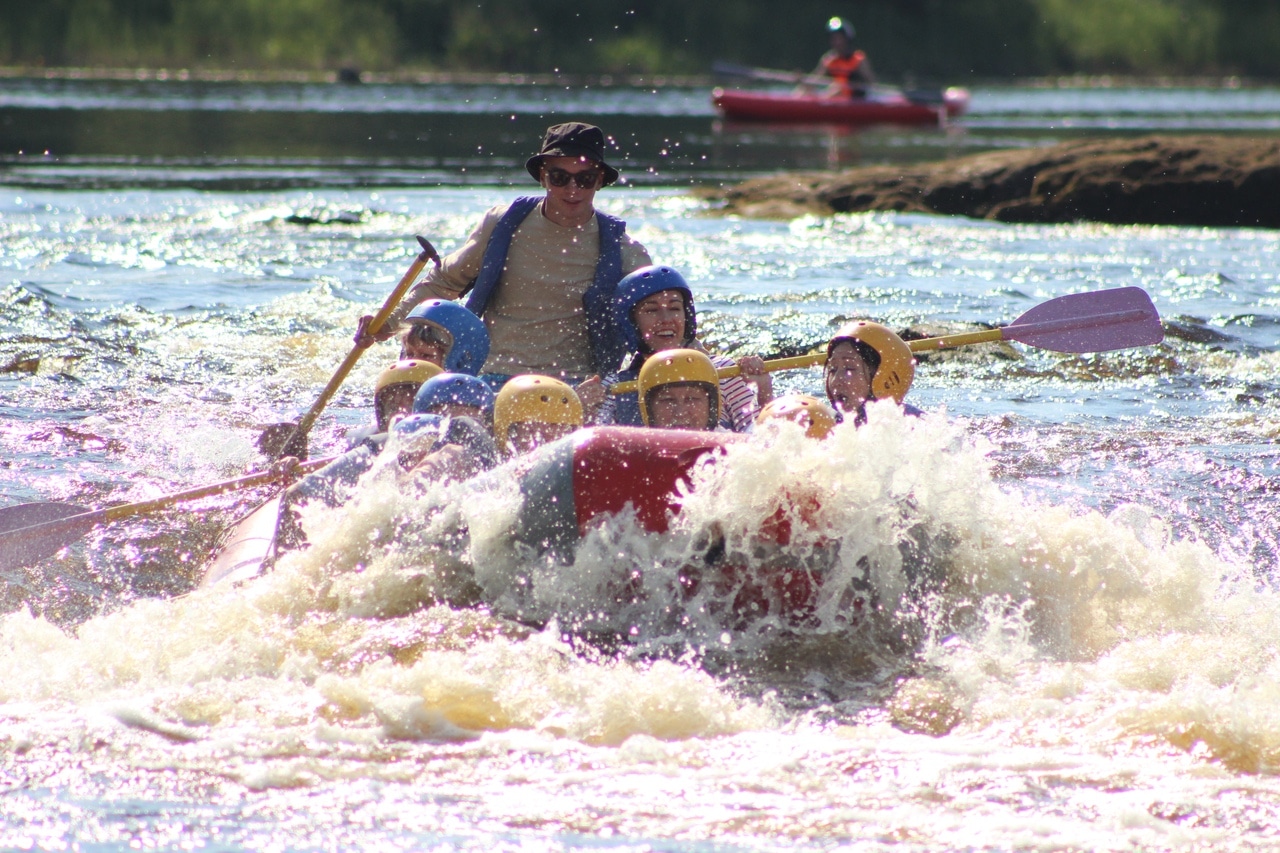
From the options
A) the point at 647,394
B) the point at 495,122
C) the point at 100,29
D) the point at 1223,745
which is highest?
the point at 100,29

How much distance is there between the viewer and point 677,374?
5453 millimetres

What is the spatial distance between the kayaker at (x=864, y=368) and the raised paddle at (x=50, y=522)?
2006 mm

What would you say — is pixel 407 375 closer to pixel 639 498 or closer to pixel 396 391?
pixel 396 391

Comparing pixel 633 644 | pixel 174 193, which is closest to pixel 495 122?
pixel 174 193

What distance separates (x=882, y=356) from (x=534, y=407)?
1602mm

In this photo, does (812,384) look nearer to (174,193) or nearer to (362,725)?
(362,725)

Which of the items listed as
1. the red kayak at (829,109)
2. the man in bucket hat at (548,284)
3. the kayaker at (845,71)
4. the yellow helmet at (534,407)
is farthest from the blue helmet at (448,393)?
the kayaker at (845,71)

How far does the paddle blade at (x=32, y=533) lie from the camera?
216 inches

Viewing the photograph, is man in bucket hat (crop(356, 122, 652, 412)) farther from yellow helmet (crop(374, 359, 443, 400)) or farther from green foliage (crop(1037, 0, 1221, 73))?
green foliage (crop(1037, 0, 1221, 73))

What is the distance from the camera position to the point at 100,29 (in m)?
36.1

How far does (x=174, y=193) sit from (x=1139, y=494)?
13.3 metres

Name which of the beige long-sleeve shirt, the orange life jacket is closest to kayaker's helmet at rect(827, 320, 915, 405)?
the beige long-sleeve shirt

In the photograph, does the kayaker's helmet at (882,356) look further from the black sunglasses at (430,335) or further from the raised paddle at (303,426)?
the raised paddle at (303,426)

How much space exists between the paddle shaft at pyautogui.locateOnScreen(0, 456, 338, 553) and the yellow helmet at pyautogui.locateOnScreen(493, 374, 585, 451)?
72cm
